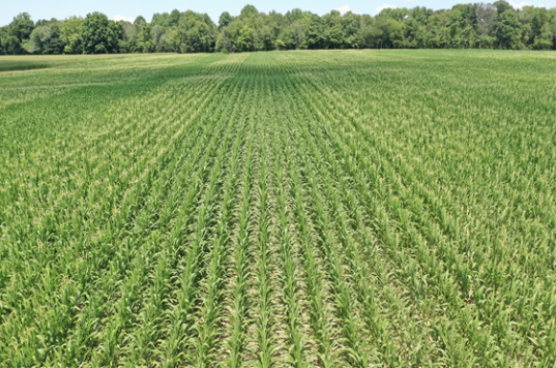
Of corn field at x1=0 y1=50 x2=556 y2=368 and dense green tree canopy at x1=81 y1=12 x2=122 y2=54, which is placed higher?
dense green tree canopy at x1=81 y1=12 x2=122 y2=54

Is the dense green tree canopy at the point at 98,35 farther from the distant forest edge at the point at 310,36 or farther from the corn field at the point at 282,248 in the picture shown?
the corn field at the point at 282,248

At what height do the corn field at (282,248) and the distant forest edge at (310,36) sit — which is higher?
the distant forest edge at (310,36)

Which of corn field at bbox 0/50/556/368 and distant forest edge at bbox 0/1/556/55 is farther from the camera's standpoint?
distant forest edge at bbox 0/1/556/55

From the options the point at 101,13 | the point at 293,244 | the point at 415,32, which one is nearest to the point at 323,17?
the point at 415,32

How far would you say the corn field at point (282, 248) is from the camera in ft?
12.4

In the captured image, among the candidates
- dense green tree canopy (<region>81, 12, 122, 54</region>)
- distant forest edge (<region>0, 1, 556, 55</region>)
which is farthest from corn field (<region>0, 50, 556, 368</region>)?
dense green tree canopy (<region>81, 12, 122, 54</region>)

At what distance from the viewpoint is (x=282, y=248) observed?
5695 mm

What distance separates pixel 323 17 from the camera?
118 m

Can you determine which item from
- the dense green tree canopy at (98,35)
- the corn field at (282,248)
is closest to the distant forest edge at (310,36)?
the dense green tree canopy at (98,35)

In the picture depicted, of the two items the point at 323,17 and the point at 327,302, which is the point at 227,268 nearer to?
the point at 327,302

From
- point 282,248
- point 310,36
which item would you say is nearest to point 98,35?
point 310,36

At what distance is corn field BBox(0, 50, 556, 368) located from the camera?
149 inches

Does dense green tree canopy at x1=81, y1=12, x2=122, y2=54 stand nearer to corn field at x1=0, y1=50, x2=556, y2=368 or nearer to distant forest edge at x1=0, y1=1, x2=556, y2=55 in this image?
distant forest edge at x1=0, y1=1, x2=556, y2=55

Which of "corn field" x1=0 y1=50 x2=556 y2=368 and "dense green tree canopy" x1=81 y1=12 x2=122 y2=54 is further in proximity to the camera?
"dense green tree canopy" x1=81 y1=12 x2=122 y2=54
